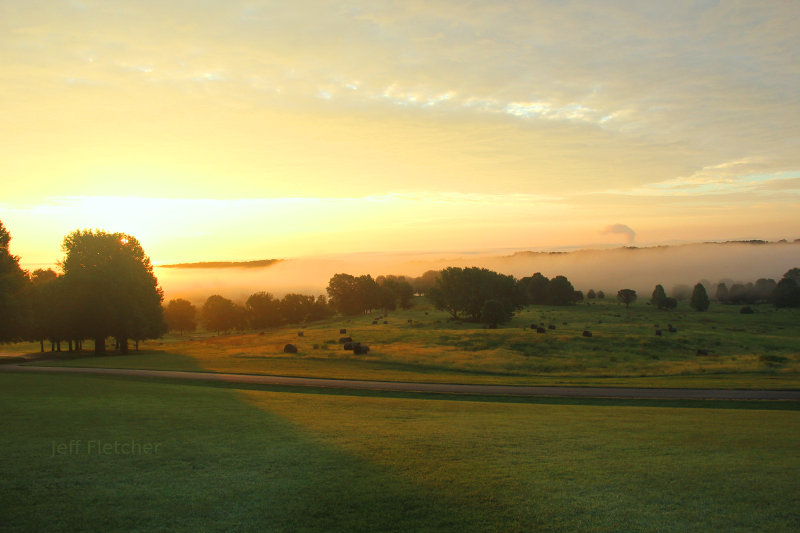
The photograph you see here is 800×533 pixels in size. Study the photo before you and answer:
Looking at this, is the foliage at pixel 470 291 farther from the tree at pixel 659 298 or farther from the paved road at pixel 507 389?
the paved road at pixel 507 389

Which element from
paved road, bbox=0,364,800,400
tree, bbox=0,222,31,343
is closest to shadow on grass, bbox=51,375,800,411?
paved road, bbox=0,364,800,400

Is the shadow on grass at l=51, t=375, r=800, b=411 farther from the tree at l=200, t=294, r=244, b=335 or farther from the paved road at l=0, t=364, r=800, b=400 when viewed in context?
the tree at l=200, t=294, r=244, b=335

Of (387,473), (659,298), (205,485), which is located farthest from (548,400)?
(659,298)

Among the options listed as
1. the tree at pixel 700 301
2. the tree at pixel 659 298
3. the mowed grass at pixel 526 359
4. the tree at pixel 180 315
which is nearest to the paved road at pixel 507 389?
the mowed grass at pixel 526 359

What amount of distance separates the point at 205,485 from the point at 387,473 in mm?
3728

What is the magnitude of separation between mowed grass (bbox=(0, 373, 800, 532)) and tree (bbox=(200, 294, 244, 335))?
11736cm

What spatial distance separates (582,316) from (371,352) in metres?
69.8

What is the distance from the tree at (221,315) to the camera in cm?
13175

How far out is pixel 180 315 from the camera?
136m

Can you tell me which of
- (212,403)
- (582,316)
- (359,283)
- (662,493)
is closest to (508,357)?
(212,403)

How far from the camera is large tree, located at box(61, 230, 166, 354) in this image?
198 feet

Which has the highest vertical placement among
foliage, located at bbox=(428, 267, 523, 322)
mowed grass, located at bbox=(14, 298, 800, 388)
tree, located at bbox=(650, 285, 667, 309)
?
foliage, located at bbox=(428, 267, 523, 322)

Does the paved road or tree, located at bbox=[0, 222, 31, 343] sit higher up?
tree, located at bbox=[0, 222, 31, 343]

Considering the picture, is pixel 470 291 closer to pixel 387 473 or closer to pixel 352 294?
pixel 352 294
